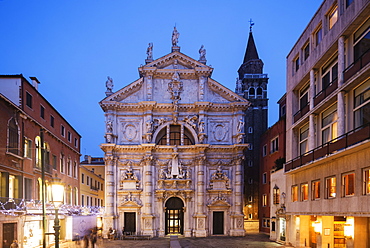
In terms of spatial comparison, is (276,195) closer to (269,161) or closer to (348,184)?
(269,161)

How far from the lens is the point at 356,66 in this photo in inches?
798

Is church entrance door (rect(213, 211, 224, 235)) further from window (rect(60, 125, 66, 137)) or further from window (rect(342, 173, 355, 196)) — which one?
window (rect(342, 173, 355, 196))

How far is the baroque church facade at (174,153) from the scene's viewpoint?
4609cm

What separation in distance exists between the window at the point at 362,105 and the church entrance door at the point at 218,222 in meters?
28.2

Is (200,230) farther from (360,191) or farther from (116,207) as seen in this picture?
(360,191)

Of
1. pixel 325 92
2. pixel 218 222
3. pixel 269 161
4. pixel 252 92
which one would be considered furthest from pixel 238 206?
pixel 325 92

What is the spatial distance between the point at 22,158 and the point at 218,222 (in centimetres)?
2413

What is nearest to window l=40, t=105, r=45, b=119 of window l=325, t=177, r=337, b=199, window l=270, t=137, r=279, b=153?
window l=270, t=137, r=279, b=153

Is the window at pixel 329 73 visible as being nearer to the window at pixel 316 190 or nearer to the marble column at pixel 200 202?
the window at pixel 316 190

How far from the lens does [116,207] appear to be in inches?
1815

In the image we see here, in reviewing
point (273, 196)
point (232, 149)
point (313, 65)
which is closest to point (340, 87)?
point (313, 65)

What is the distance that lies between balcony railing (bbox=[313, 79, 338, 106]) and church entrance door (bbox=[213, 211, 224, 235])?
2326cm

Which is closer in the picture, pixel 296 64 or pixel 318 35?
pixel 318 35

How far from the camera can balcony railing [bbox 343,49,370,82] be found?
750 inches
